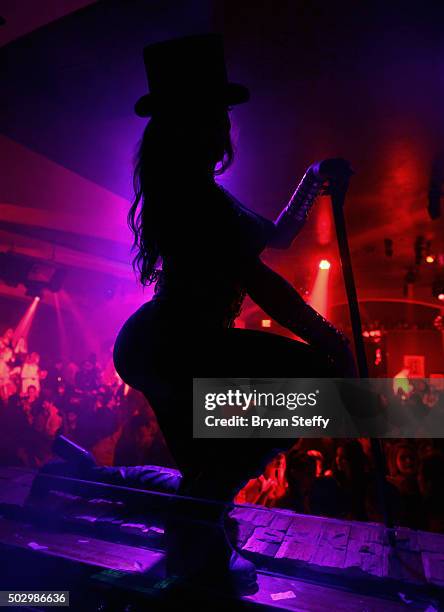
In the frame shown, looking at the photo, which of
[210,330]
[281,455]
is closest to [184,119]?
[210,330]

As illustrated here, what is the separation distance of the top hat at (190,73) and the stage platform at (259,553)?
1.23m

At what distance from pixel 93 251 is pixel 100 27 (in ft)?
19.9

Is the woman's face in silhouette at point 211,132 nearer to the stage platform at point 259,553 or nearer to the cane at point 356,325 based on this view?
the cane at point 356,325

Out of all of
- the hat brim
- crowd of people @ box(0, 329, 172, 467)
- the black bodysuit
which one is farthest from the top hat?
crowd of people @ box(0, 329, 172, 467)

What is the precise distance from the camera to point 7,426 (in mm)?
6328

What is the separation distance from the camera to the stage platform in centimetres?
116

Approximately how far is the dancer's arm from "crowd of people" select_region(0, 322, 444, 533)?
6.05 ft

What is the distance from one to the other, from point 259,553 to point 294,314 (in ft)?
2.99

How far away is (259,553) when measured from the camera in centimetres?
145

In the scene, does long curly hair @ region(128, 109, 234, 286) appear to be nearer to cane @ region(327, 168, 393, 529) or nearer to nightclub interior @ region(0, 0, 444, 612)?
nightclub interior @ region(0, 0, 444, 612)

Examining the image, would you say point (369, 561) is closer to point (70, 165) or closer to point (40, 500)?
point (40, 500)

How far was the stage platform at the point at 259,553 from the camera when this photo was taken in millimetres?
1163

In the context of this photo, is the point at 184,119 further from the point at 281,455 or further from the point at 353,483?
the point at 281,455

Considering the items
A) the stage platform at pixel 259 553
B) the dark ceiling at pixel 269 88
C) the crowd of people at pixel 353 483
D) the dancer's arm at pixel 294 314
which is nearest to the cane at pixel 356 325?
the stage platform at pixel 259 553
